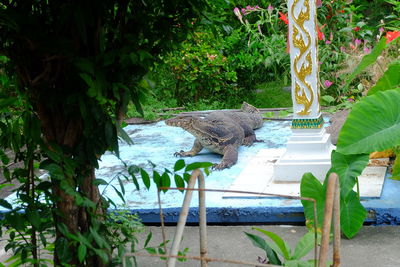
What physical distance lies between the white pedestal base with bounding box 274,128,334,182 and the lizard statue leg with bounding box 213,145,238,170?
2.52 feet

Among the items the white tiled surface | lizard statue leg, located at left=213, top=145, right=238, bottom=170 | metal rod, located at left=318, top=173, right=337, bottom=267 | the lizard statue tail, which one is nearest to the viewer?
metal rod, located at left=318, top=173, right=337, bottom=267

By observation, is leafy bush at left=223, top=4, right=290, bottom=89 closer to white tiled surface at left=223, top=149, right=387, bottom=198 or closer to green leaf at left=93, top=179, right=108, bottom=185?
white tiled surface at left=223, top=149, right=387, bottom=198

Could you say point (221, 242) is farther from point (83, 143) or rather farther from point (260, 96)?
point (260, 96)

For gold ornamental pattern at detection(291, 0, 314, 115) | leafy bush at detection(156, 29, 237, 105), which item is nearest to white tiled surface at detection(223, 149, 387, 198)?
gold ornamental pattern at detection(291, 0, 314, 115)

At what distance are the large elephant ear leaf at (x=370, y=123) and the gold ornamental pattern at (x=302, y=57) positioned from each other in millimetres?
1098

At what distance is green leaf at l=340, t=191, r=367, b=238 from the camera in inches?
130

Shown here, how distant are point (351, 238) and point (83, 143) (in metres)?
1.90

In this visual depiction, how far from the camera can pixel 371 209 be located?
146 inches

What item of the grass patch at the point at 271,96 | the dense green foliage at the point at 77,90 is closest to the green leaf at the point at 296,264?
the dense green foliage at the point at 77,90

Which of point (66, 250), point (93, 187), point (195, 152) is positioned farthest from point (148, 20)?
point (195, 152)

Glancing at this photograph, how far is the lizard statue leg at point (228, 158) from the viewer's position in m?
5.05

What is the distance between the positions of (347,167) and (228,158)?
6.35ft

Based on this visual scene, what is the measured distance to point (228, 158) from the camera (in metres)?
5.18

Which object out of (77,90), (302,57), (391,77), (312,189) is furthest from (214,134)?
(77,90)
